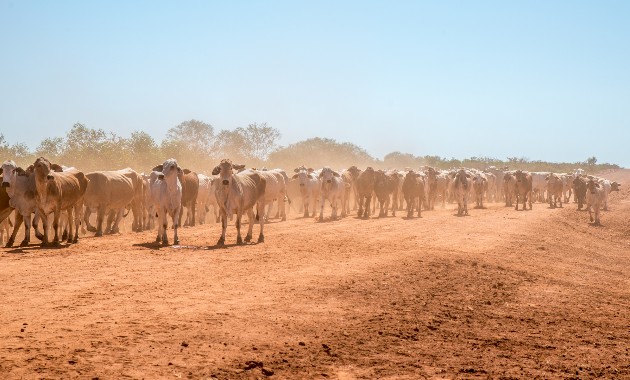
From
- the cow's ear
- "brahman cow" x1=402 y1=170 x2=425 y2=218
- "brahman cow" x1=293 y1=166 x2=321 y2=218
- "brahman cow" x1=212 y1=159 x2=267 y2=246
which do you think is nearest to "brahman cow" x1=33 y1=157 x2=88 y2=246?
the cow's ear

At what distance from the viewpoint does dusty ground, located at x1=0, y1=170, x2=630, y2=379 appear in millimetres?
7695

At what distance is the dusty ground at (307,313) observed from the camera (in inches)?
303

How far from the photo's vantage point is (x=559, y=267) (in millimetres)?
17469

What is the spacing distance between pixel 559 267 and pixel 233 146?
8953 centimetres

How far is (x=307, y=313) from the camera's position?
10023mm

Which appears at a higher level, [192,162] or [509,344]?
[192,162]

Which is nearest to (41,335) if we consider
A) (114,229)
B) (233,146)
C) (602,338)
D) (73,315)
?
(73,315)

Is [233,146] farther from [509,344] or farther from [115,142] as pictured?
[509,344]

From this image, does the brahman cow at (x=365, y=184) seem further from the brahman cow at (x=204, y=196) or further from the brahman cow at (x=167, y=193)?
the brahman cow at (x=167, y=193)

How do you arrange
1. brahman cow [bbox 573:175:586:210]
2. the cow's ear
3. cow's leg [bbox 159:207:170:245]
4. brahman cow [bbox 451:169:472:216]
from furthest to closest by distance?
brahman cow [bbox 573:175:586:210], brahman cow [bbox 451:169:472:216], cow's leg [bbox 159:207:170:245], the cow's ear

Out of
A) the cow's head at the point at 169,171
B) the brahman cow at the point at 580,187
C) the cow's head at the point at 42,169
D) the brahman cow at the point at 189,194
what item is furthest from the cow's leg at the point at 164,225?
the brahman cow at the point at 580,187

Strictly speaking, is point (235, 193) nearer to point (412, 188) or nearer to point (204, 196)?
point (204, 196)

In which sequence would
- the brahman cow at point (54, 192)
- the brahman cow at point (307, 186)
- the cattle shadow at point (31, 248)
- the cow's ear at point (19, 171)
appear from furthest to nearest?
1. the brahman cow at point (307, 186)
2. the cow's ear at point (19, 171)
3. the brahman cow at point (54, 192)
4. the cattle shadow at point (31, 248)

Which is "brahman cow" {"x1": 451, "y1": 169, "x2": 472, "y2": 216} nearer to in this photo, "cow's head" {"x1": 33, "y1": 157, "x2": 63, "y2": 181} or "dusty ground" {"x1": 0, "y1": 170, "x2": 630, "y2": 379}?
"dusty ground" {"x1": 0, "y1": 170, "x2": 630, "y2": 379}
